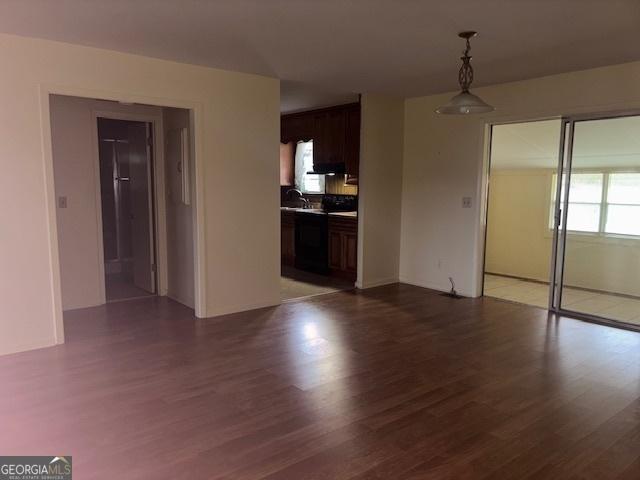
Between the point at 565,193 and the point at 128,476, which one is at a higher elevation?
the point at 565,193

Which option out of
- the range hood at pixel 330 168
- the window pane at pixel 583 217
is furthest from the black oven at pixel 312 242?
the window pane at pixel 583 217

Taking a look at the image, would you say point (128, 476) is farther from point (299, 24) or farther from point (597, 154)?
point (597, 154)

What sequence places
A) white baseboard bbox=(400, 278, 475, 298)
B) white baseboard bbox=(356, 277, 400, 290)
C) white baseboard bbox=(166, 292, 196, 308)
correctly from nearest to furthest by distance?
white baseboard bbox=(166, 292, 196, 308) → white baseboard bbox=(400, 278, 475, 298) → white baseboard bbox=(356, 277, 400, 290)

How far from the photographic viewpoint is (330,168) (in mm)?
7293

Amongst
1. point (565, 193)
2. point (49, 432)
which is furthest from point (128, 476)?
point (565, 193)

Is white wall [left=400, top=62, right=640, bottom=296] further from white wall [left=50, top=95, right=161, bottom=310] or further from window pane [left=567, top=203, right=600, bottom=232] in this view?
white wall [left=50, top=95, right=161, bottom=310]

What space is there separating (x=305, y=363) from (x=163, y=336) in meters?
1.46

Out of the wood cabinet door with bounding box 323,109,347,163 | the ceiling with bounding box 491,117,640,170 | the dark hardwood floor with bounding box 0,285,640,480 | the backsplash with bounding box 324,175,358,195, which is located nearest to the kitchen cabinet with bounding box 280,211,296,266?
the backsplash with bounding box 324,175,358,195

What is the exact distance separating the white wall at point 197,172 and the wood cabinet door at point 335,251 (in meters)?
1.66

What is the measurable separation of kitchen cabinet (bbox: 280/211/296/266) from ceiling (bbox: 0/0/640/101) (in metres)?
3.33

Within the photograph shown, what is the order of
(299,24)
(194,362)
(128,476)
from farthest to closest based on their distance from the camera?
1. (194,362)
2. (299,24)
3. (128,476)

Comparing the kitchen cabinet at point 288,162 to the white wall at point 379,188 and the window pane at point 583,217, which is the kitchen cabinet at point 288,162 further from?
the window pane at point 583,217

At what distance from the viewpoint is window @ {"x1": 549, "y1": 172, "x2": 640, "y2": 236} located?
4.69 m

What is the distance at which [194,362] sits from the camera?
12.1 feet
